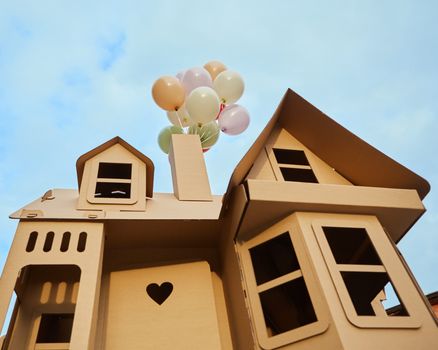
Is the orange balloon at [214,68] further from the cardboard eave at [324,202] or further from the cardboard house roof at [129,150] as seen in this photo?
the cardboard eave at [324,202]

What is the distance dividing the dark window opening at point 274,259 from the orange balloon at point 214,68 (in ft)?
9.35

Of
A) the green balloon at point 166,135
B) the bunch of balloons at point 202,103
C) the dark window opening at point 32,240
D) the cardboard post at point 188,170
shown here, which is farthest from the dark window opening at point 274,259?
the green balloon at point 166,135

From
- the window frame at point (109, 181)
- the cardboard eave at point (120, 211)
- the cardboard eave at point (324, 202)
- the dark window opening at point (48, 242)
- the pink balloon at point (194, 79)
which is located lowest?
the cardboard eave at point (324, 202)

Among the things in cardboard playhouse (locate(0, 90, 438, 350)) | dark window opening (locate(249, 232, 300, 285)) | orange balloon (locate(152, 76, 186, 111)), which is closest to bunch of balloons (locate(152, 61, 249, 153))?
orange balloon (locate(152, 76, 186, 111))

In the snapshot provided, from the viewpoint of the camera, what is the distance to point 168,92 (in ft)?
14.8

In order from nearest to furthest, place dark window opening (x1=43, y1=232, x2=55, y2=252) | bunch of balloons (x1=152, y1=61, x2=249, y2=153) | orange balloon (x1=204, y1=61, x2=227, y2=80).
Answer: dark window opening (x1=43, y1=232, x2=55, y2=252) < bunch of balloons (x1=152, y1=61, x2=249, y2=153) < orange balloon (x1=204, y1=61, x2=227, y2=80)

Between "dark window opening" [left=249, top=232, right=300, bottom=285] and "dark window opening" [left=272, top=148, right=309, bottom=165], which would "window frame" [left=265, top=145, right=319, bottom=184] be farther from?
"dark window opening" [left=249, top=232, right=300, bottom=285]

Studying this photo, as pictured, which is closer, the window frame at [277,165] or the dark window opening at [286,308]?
the dark window opening at [286,308]

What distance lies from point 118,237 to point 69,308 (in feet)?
2.39

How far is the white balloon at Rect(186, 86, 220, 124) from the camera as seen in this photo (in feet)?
13.9

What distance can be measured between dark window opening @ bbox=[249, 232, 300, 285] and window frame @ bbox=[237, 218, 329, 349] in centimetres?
17

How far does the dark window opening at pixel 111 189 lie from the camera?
3.99m

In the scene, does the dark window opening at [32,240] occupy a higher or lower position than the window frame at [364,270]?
higher

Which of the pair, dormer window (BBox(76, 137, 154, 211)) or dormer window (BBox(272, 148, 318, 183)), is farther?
dormer window (BBox(272, 148, 318, 183))
